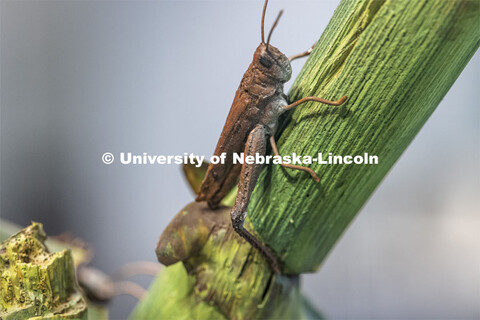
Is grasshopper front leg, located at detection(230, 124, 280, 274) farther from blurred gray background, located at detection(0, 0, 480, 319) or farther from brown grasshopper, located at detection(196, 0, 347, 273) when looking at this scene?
blurred gray background, located at detection(0, 0, 480, 319)

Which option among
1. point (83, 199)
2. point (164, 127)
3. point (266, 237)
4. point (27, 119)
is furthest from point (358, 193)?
point (27, 119)

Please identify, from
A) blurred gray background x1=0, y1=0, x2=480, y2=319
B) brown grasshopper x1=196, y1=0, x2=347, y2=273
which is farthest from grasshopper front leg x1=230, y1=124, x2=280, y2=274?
blurred gray background x1=0, y1=0, x2=480, y2=319

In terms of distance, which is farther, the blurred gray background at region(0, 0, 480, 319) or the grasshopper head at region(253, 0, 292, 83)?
the blurred gray background at region(0, 0, 480, 319)

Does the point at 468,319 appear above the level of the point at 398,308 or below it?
above

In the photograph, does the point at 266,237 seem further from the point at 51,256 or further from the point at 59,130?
the point at 59,130

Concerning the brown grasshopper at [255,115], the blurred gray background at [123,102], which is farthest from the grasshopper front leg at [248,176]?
the blurred gray background at [123,102]

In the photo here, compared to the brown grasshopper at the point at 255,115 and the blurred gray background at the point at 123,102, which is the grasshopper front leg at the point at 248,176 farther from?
the blurred gray background at the point at 123,102

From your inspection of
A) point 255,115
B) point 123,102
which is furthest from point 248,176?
point 123,102
